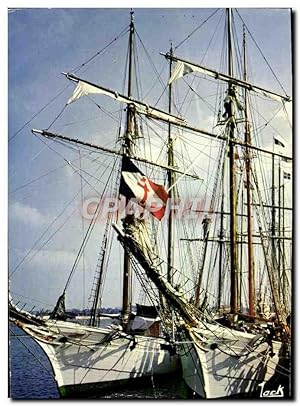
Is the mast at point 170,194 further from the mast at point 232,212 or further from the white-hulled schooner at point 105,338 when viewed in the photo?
the mast at point 232,212

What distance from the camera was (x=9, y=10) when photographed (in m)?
6.00

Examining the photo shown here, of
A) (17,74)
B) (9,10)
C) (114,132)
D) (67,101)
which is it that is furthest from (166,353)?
(9,10)

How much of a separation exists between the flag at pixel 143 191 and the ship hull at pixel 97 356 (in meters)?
1.70

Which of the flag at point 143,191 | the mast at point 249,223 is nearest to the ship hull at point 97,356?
the mast at point 249,223

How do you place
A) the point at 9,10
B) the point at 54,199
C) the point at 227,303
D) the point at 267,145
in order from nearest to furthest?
1. the point at 9,10
2. the point at 54,199
3. the point at 267,145
4. the point at 227,303

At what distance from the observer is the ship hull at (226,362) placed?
20.4 ft

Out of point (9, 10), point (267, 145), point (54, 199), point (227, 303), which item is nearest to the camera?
point (9, 10)

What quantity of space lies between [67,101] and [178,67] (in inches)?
50.3

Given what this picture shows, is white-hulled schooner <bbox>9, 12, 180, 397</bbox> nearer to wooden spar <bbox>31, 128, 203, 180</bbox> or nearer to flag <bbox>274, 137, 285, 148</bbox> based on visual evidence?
wooden spar <bbox>31, 128, 203, 180</bbox>

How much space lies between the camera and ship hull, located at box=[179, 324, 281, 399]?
6.21m

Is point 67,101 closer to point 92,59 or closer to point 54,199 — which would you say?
point 92,59

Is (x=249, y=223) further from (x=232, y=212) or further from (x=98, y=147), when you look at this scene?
(x=98, y=147)

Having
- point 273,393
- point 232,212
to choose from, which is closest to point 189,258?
point 232,212

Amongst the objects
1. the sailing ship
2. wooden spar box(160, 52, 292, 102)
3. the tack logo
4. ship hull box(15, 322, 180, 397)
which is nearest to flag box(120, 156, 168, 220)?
the sailing ship
